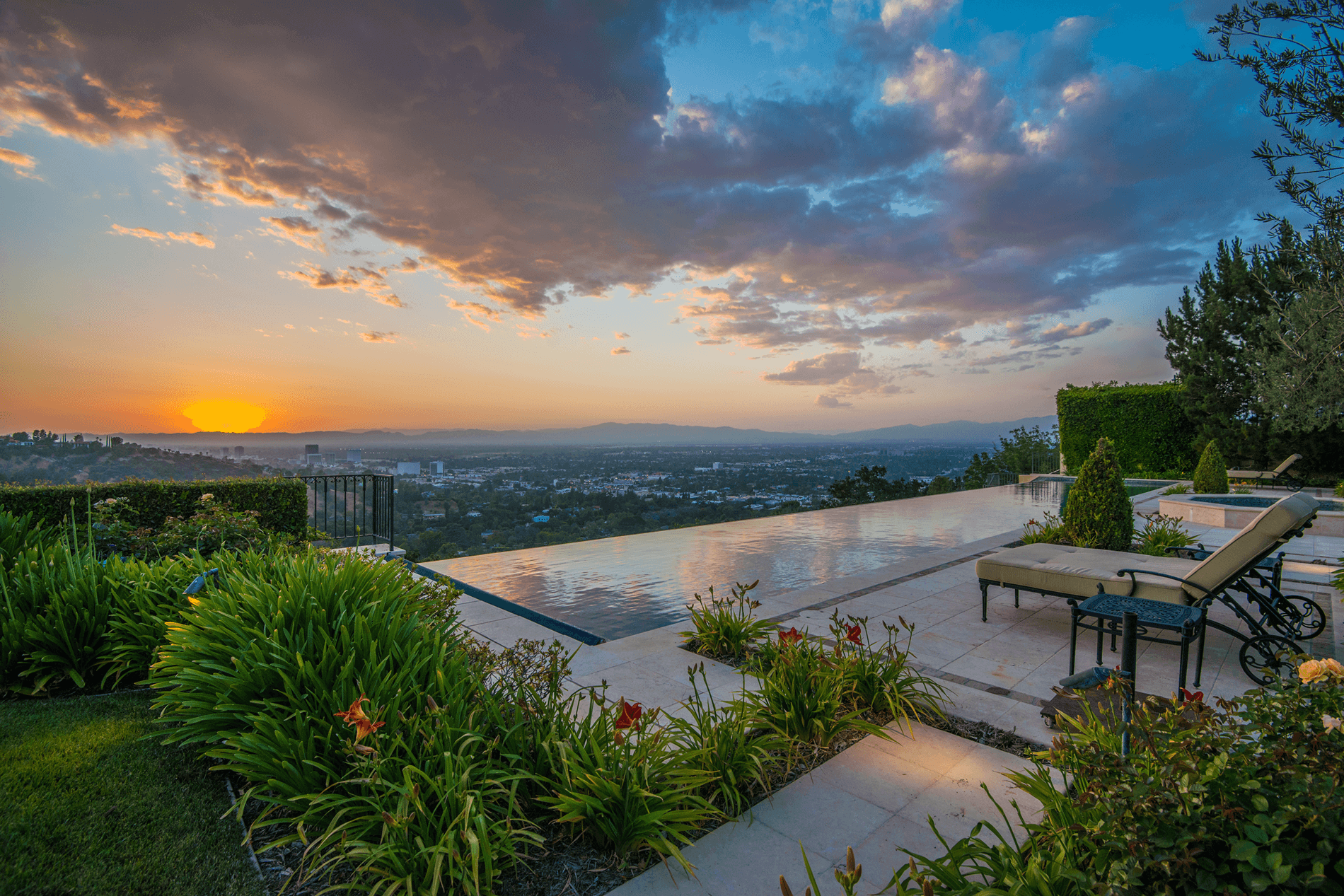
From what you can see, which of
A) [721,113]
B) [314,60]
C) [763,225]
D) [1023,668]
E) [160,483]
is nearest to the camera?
[1023,668]

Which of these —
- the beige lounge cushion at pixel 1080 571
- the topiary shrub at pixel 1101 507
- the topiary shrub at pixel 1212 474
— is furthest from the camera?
the topiary shrub at pixel 1212 474

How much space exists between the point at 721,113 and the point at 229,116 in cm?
643

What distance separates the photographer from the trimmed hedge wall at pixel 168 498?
611 cm

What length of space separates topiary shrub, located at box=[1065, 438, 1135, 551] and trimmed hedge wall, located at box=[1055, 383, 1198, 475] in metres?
14.5

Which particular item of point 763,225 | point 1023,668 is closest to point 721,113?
point 763,225

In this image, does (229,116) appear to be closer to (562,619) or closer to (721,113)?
(721,113)

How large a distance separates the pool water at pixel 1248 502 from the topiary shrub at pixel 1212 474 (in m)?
1.48

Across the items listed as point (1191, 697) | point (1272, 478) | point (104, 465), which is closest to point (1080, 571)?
point (1191, 697)

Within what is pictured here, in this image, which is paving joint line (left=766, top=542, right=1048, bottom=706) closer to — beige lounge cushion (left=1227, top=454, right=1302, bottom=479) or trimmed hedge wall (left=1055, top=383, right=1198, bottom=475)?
beige lounge cushion (left=1227, top=454, right=1302, bottom=479)

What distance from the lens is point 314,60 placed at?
6250mm

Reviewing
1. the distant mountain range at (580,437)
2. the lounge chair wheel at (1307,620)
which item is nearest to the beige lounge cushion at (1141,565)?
the lounge chair wheel at (1307,620)

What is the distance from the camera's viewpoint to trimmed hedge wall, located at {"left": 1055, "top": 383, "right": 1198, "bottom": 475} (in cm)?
1723

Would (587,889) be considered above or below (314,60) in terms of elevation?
below

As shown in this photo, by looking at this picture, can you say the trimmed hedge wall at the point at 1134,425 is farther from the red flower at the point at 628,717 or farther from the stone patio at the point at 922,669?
the red flower at the point at 628,717
